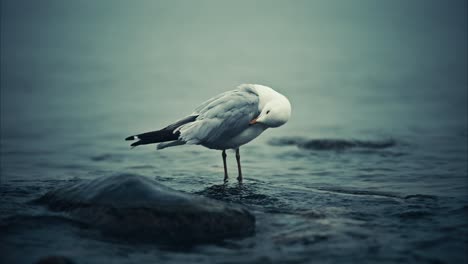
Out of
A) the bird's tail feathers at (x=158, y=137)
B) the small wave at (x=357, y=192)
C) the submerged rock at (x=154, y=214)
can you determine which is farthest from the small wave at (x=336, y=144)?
the submerged rock at (x=154, y=214)

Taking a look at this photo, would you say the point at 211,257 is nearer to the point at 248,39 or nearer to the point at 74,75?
the point at 74,75

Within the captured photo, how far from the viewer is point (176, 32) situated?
3062 centimetres

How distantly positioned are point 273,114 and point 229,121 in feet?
1.91

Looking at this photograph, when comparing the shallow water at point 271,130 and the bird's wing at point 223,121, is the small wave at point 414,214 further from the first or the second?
the bird's wing at point 223,121

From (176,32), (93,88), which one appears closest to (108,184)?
(93,88)

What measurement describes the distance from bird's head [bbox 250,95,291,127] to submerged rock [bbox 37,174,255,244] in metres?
1.96

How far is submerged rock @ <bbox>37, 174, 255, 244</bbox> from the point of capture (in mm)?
5996

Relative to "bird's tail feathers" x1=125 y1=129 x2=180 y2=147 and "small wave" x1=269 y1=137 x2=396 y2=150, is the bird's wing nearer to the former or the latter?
"bird's tail feathers" x1=125 y1=129 x2=180 y2=147

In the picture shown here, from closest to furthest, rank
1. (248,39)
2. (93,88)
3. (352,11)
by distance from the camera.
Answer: (93,88)
(248,39)
(352,11)

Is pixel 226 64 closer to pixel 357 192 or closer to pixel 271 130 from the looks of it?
pixel 271 130

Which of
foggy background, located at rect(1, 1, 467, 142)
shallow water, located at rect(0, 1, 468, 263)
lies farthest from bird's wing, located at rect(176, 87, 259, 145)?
foggy background, located at rect(1, 1, 467, 142)

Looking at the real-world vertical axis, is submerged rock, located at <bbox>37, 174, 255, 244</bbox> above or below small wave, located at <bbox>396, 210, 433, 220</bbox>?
above

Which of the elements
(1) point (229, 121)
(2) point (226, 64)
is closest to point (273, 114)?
(1) point (229, 121)

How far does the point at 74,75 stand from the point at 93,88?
2024 millimetres
